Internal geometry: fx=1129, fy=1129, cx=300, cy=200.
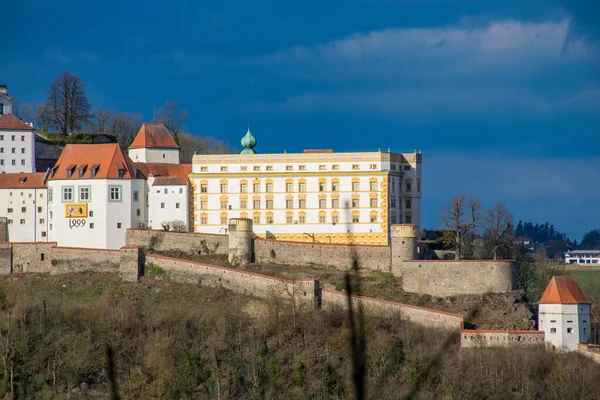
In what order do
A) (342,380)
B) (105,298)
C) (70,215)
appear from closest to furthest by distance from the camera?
(342,380) → (105,298) → (70,215)

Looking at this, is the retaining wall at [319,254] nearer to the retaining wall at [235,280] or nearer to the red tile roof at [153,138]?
the retaining wall at [235,280]

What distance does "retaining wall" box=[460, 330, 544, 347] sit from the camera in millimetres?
54562

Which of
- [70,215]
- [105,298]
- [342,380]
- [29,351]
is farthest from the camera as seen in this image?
[70,215]

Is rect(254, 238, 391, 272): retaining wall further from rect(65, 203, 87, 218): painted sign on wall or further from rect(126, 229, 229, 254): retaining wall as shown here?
rect(65, 203, 87, 218): painted sign on wall

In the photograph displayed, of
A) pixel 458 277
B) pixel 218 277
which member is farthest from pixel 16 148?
pixel 458 277

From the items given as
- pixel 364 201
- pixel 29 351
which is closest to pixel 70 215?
pixel 29 351

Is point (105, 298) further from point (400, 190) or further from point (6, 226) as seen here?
point (400, 190)

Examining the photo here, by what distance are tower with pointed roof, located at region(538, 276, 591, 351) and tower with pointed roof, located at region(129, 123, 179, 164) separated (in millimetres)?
30657

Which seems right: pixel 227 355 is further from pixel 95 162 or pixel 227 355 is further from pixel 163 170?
pixel 163 170

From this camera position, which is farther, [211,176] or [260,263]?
[211,176]

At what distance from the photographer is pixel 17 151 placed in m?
78.2

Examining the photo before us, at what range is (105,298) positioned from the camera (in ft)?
207

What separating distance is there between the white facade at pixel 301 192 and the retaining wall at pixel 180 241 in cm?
343

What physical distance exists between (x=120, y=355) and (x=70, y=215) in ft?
46.2
